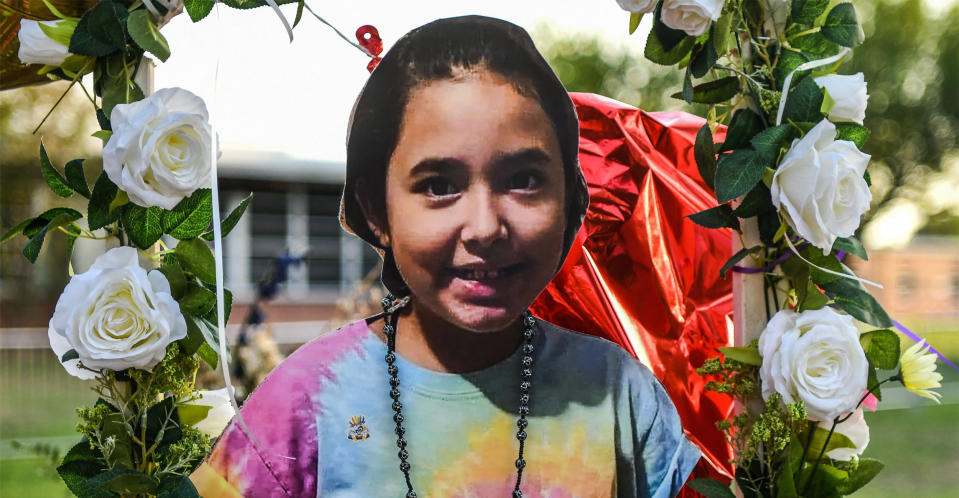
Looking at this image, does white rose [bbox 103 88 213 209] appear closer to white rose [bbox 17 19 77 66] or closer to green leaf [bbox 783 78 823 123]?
white rose [bbox 17 19 77 66]

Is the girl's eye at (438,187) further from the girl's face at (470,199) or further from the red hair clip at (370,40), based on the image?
the red hair clip at (370,40)

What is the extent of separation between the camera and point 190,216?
4.87ft

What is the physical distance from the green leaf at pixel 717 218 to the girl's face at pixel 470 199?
12.6 inches

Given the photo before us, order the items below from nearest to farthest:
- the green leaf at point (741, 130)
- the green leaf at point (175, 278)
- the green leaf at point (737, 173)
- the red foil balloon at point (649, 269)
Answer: the green leaf at point (175, 278)
the green leaf at point (737, 173)
the green leaf at point (741, 130)
the red foil balloon at point (649, 269)

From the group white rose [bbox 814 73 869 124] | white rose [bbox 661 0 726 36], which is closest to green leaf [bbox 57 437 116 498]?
white rose [bbox 661 0 726 36]

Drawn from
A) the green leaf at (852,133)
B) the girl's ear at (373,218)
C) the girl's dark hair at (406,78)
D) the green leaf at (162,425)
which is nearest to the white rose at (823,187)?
the green leaf at (852,133)

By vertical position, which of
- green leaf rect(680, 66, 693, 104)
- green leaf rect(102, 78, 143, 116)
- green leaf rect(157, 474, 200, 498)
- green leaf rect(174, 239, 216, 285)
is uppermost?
green leaf rect(680, 66, 693, 104)

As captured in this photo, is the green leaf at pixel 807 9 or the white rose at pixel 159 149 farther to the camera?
the green leaf at pixel 807 9

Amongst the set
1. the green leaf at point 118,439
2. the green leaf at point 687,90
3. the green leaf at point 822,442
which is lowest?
the green leaf at point 822,442

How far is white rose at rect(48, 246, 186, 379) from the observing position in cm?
136

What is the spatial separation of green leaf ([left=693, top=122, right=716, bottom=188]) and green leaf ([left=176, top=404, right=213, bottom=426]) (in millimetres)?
1109

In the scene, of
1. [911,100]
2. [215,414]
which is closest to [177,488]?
[215,414]

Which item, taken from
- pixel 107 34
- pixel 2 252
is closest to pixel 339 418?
pixel 107 34

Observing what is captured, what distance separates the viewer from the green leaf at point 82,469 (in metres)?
1.45
